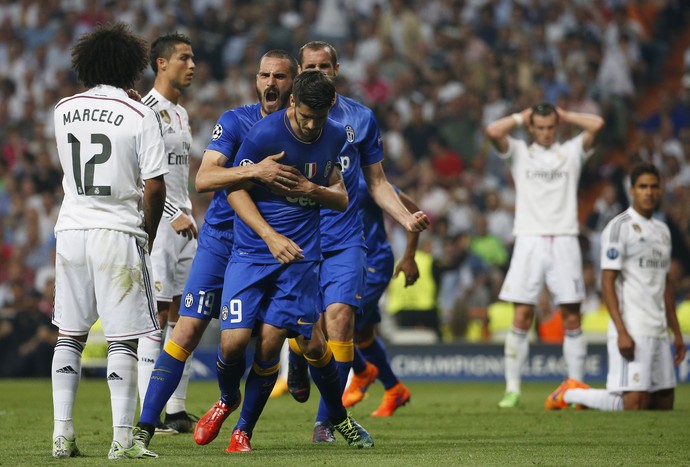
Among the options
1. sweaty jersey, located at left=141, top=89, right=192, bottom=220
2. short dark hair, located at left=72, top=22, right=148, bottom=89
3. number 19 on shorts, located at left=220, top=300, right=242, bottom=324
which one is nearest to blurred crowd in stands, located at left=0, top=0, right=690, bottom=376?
sweaty jersey, located at left=141, top=89, right=192, bottom=220

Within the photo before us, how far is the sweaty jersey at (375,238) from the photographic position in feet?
33.2

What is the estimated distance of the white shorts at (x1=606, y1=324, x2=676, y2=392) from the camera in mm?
10704

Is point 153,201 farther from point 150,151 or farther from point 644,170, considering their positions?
point 644,170

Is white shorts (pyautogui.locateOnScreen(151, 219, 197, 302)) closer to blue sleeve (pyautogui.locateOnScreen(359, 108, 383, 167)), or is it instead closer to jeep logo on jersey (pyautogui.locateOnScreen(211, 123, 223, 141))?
blue sleeve (pyautogui.locateOnScreen(359, 108, 383, 167))

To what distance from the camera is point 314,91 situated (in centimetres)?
669

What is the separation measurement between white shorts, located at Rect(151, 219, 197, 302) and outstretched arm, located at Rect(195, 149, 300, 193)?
2023mm

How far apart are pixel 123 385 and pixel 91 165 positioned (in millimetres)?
1227

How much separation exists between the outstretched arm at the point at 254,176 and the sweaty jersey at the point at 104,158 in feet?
1.20

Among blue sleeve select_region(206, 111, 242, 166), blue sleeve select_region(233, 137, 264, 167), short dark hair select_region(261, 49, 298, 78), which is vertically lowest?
blue sleeve select_region(233, 137, 264, 167)

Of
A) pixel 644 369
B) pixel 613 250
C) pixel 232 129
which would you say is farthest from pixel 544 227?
pixel 232 129

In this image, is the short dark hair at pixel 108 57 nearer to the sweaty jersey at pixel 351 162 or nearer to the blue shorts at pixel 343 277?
the sweaty jersey at pixel 351 162

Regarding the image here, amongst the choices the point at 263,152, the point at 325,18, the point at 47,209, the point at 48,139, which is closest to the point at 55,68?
the point at 48,139

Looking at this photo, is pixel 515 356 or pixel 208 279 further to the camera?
pixel 515 356

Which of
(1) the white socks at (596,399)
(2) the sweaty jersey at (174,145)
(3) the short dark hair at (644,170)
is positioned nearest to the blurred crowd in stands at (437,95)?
(1) the white socks at (596,399)
